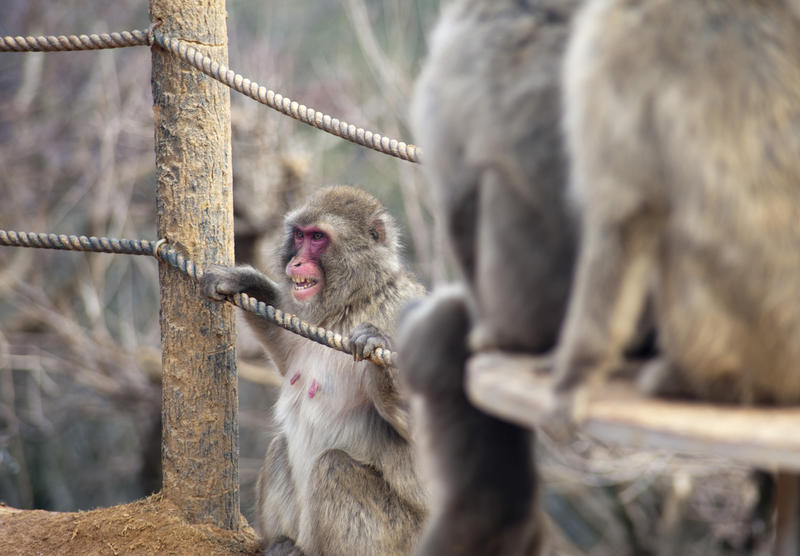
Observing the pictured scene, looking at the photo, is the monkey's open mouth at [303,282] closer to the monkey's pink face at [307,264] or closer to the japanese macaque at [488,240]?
the monkey's pink face at [307,264]

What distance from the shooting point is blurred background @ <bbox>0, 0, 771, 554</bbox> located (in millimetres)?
7516

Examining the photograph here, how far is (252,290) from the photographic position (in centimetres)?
382

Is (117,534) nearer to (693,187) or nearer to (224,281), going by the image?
(224,281)

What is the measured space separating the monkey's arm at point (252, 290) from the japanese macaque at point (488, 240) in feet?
4.87

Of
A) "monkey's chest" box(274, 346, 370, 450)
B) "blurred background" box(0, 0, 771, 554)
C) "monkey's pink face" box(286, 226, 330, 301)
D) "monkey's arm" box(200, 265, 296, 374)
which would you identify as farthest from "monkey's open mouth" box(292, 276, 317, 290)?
"blurred background" box(0, 0, 771, 554)

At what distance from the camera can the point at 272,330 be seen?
4.11 m

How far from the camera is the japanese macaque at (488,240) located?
185 centimetres

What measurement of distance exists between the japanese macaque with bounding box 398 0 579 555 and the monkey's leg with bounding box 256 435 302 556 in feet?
5.72

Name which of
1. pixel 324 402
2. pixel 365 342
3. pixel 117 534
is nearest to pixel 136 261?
pixel 324 402

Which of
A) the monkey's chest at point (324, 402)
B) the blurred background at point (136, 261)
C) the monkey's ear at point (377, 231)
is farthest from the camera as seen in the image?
the blurred background at point (136, 261)

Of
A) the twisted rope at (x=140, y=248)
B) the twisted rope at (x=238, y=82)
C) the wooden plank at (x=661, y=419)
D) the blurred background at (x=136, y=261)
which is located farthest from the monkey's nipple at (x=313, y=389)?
the blurred background at (x=136, y=261)

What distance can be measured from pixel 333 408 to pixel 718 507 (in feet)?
17.3

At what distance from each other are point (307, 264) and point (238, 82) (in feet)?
2.90

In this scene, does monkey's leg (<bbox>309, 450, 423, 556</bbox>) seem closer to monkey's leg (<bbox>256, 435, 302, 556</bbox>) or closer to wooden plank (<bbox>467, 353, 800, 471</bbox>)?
monkey's leg (<bbox>256, 435, 302, 556</bbox>)
